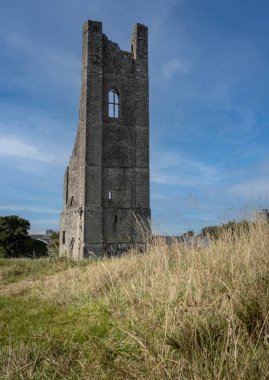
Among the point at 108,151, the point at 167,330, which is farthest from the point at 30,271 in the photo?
the point at 108,151

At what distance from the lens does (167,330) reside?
130 inches

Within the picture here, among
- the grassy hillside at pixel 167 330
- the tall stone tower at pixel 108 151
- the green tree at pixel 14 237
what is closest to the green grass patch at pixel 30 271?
the grassy hillside at pixel 167 330

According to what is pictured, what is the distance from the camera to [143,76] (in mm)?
27344

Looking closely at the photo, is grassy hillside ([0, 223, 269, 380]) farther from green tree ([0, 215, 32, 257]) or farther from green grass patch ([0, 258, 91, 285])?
green tree ([0, 215, 32, 257])

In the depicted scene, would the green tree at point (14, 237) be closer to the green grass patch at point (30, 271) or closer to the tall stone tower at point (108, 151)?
the tall stone tower at point (108, 151)

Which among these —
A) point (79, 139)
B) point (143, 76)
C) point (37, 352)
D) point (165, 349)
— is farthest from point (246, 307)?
point (143, 76)

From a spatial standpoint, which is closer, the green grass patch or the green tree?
the green grass patch

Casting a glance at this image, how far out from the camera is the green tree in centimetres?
4128

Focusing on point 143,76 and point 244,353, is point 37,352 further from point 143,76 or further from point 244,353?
point 143,76

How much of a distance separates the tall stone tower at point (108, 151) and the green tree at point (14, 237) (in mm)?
15737

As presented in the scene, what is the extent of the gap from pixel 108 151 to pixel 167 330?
22.8m

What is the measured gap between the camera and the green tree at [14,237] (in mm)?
41281

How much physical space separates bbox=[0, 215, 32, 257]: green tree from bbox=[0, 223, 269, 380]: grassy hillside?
37.1 meters

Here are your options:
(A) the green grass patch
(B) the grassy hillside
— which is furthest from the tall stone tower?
(B) the grassy hillside
